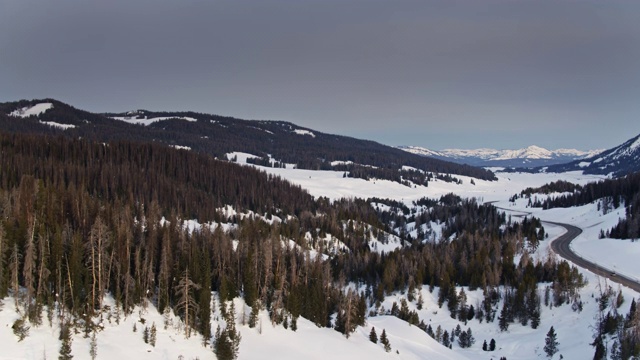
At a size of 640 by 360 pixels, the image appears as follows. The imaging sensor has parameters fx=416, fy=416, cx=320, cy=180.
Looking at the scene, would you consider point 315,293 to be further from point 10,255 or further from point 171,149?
point 171,149

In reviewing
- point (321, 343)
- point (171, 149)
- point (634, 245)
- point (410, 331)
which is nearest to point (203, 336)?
point (321, 343)

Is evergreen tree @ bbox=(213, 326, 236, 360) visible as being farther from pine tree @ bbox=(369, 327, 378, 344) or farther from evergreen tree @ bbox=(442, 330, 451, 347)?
evergreen tree @ bbox=(442, 330, 451, 347)

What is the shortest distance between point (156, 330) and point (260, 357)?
12240 mm

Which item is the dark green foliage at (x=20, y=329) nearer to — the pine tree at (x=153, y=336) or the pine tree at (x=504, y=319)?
the pine tree at (x=153, y=336)

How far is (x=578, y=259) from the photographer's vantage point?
10906 cm

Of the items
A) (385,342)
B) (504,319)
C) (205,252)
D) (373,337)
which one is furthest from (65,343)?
(504,319)

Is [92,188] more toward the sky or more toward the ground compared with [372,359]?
more toward the sky

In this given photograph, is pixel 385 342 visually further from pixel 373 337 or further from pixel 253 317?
pixel 253 317

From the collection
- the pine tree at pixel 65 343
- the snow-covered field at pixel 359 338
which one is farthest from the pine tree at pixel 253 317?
the pine tree at pixel 65 343

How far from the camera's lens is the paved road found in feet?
285

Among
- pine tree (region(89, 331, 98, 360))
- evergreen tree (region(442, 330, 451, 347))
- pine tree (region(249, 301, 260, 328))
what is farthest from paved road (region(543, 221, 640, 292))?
pine tree (region(89, 331, 98, 360))

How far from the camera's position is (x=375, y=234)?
545 ft

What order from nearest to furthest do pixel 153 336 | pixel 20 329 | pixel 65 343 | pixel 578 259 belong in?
pixel 65 343 < pixel 20 329 < pixel 153 336 < pixel 578 259

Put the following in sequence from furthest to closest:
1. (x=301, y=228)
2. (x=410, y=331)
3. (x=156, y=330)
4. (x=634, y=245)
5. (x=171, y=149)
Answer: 1. (x=171, y=149)
2. (x=301, y=228)
3. (x=634, y=245)
4. (x=410, y=331)
5. (x=156, y=330)
